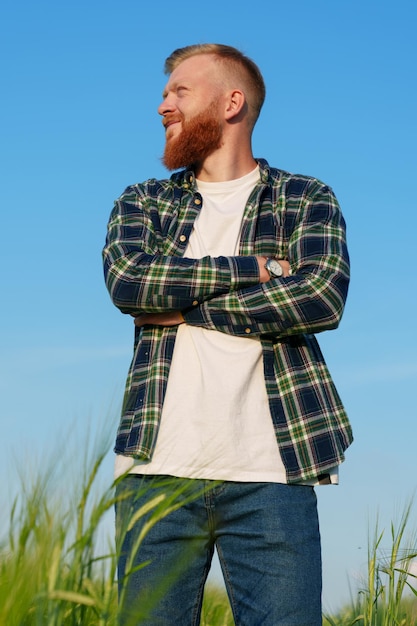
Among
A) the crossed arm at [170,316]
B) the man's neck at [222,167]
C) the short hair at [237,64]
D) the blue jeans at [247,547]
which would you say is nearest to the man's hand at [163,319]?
the crossed arm at [170,316]

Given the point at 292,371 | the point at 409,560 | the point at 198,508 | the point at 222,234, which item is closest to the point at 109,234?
the point at 222,234

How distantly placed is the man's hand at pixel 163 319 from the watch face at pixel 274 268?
37cm

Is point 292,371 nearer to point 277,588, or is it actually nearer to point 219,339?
point 219,339

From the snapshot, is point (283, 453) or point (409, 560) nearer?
point (283, 453)

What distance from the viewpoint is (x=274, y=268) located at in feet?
10.7

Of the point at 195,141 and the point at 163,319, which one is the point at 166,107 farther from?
the point at 163,319

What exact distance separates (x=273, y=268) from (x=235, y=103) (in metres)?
0.88

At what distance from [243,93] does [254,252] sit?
31.8 inches

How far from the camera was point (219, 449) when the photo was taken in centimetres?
300

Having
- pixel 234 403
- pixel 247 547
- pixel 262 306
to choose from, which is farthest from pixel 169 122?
pixel 247 547

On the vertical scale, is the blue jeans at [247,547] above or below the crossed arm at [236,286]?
below

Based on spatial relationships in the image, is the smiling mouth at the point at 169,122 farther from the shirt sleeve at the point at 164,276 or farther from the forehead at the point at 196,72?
the shirt sleeve at the point at 164,276

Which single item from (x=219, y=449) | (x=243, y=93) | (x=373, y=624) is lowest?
(x=373, y=624)

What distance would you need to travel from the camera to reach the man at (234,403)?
3041 mm
